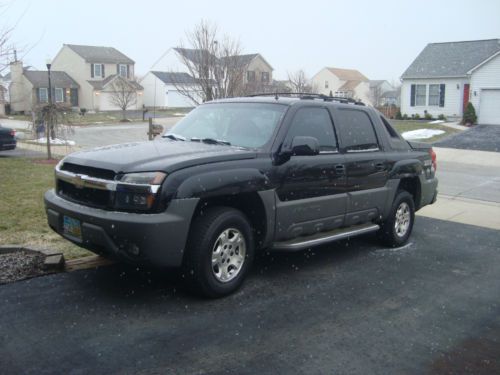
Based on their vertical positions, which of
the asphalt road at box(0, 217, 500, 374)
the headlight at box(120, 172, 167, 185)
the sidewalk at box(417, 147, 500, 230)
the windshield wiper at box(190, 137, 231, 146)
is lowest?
the sidewalk at box(417, 147, 500, 230)

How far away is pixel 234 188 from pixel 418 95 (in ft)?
118

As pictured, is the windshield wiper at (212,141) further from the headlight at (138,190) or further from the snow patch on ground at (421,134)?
the snow patch on ground at (421,134)

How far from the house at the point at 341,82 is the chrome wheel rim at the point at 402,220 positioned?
75.6 meters

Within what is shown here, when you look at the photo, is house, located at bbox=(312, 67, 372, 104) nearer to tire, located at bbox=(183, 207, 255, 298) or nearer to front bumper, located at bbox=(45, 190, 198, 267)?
tire, located at bbox=(183, 207, 255, 298)

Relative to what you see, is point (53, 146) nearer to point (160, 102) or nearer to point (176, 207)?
point (176, 207)

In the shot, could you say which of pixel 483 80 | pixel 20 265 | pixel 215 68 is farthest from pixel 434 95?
pixel 20 265

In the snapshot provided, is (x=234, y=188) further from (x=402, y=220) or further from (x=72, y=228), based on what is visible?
(x=402, y=220)


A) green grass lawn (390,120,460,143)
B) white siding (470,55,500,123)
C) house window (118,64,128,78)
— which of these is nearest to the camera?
green grass lawn (390,120,460,143)

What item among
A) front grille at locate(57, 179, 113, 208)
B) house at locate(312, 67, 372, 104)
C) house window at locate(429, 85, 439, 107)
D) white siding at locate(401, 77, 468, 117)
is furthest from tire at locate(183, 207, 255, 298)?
house at locate(312, 67, 372, 104)

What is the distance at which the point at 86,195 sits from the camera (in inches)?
187

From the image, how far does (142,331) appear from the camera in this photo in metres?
4.14

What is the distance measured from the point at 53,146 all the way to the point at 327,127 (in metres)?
17.1

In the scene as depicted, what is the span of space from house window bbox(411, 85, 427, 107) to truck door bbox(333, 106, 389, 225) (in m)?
33.4

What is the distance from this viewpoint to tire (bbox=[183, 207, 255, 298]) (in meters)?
4.61
